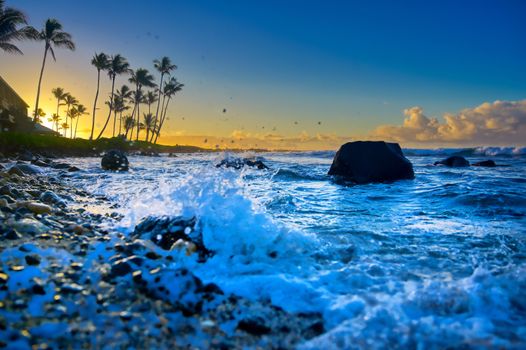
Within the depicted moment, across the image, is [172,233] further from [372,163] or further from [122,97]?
[122,97]

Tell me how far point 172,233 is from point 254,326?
5.77 feet

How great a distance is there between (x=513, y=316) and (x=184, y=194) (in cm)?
359

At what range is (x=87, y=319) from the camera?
1995mm

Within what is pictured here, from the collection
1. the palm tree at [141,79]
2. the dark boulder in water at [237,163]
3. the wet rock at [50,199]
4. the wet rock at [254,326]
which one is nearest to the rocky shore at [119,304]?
the wet rock at [254,326]

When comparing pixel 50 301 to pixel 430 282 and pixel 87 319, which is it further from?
pixel 430 282

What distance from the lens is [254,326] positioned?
6.79ft

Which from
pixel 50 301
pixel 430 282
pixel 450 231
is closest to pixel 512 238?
pixel 450 231

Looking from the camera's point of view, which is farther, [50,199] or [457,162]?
[457,162]

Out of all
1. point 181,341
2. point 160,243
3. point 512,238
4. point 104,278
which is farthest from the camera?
point 512,238

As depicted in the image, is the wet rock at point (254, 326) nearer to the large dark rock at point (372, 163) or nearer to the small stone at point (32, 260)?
the small stone at point (32, 260)

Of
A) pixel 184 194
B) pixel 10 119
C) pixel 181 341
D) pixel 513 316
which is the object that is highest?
pixel 10 119

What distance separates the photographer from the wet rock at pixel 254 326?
2.03m

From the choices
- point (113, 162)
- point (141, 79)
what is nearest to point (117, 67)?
point (141, 79)

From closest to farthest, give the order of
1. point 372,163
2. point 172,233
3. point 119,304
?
point 119,304, point 172,233, point 372,163
